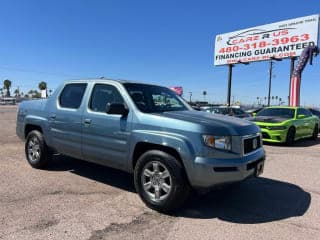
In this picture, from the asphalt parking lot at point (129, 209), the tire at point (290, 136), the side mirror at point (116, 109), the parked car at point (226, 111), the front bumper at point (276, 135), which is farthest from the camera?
the parked car at point (226, 111)

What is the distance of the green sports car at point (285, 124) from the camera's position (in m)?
12.0

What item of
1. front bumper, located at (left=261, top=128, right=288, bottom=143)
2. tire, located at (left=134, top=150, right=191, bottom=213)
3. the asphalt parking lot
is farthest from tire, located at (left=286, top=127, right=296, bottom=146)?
tire, located at (left=134, top=150, right=191, bottom=213)

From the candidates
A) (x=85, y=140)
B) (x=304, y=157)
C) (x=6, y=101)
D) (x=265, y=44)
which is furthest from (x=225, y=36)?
(x=6, y=101)

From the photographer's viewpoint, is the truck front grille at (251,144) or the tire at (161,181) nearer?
the tire at (161,181)

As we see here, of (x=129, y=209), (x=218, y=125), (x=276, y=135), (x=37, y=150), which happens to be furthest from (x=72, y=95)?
(x=276, y=135)

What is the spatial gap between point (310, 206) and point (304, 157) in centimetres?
486

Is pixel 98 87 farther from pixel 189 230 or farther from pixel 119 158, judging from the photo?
pixel 189 230

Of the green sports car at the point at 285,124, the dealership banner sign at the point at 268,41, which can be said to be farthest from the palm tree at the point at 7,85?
the green sports car at the point at 285,124

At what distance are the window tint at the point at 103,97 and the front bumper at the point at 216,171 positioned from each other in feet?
5.90

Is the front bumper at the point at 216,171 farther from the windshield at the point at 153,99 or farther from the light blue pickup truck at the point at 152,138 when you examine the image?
the windshield at the point at 153,99

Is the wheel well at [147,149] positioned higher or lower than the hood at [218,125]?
lower

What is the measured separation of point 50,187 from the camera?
5.59 meters

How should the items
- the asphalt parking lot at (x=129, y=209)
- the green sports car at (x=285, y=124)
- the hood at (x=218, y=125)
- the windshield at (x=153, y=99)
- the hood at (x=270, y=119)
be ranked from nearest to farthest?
the asphalt parking lot at (x=129, y=209)
the hood at (x=218, y=125)
the windshield at (x=153, y=99)
the green sports car at (x=285, y=124)
the hood at (x=270, y=119)

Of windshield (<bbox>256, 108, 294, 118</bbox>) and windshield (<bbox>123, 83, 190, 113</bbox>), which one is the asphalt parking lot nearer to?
windshield (<bbox>123, 83, 190, 113</bbox>)
